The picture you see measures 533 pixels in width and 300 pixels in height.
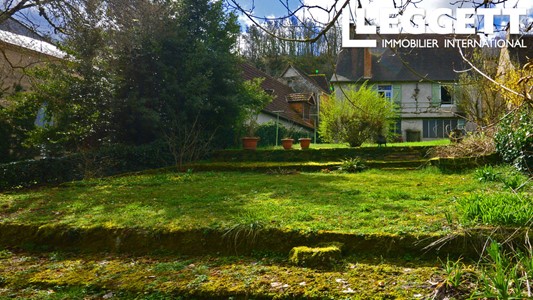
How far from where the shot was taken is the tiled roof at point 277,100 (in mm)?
23538

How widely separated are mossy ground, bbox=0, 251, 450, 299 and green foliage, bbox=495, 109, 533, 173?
5.62 meters

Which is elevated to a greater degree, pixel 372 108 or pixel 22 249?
pixel 372 108

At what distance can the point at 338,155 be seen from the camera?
42.3ft

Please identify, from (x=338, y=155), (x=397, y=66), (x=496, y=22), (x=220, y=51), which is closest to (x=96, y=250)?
(x=496, y=22)

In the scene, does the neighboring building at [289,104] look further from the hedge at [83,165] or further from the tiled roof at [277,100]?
the hedge at [83,165]

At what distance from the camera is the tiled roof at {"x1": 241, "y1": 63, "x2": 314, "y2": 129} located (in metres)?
23.5

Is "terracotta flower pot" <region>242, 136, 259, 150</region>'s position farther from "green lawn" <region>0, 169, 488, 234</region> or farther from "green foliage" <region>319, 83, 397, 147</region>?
"green lawn" <region>0, 169, 488, 234</region>

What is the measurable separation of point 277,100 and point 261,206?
69.7 feet

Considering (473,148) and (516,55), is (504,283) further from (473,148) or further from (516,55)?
(516,55)

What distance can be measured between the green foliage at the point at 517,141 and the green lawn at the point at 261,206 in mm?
1221

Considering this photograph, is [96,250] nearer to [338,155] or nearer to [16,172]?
[16,172]

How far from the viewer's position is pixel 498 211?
328 centimetres

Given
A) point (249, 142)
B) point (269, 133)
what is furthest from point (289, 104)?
point (249, 142)

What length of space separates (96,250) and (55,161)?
7307mm
